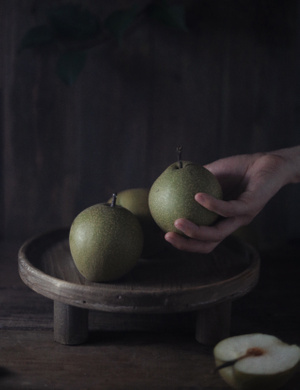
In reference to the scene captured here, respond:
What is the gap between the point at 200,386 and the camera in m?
0.95

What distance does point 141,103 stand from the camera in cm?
192

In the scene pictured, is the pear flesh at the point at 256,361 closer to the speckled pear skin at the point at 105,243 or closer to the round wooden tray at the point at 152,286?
the round wooden tray at the point at 152,286

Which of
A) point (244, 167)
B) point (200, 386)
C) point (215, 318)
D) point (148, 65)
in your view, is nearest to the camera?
point (200, 386)

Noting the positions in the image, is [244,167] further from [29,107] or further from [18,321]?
[29,107]

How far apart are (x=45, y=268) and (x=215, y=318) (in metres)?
0.38

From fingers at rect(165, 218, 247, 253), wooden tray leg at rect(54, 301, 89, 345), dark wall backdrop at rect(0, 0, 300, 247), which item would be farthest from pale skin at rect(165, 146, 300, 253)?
dark wall backdrop at rect(0, 0, 300, 247)

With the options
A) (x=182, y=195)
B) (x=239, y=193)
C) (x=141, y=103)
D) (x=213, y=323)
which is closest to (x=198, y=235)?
(x=182, y=195)

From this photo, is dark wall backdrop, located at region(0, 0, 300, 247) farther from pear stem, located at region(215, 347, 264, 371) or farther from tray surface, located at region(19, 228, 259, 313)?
pear stem, located at region(215, 347, 264, 371)

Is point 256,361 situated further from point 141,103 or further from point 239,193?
point 141,103

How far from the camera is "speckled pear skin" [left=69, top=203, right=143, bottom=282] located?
1.05 metres

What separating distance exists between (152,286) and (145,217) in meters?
0.21

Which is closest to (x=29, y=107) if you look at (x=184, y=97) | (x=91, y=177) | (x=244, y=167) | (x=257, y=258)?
(x=91, y=177)

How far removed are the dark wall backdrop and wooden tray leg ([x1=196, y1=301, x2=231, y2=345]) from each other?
0.93m

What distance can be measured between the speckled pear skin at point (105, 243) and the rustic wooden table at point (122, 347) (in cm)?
16
